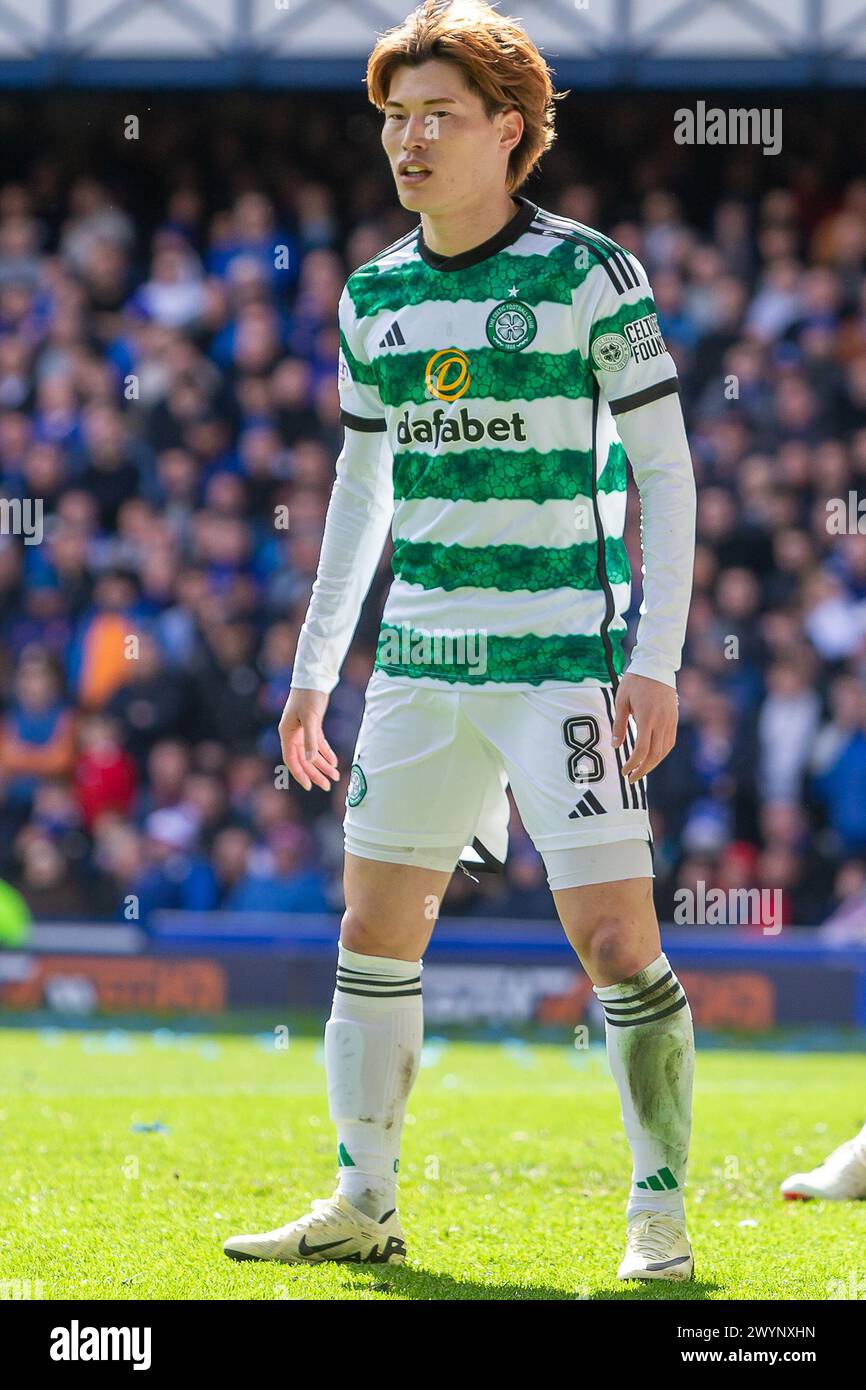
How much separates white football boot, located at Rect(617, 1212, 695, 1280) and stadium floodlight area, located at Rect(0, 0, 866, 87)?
1080cm

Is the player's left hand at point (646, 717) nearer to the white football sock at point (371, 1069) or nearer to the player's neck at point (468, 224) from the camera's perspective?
the white football sock at point (371, 1069)

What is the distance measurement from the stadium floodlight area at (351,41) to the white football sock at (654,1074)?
10565 millimetres

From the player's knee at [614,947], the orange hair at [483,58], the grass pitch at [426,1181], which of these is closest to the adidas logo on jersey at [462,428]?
the orange hair at [483,58]

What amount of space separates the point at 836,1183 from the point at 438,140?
2879 mm

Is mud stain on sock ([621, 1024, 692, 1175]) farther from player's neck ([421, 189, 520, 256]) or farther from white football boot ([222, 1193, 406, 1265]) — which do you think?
player's neck ([421, 189, 520, 256])

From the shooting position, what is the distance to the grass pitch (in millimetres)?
3861

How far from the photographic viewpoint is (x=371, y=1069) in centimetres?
411

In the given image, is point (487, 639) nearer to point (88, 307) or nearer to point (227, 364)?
point (227, 364)

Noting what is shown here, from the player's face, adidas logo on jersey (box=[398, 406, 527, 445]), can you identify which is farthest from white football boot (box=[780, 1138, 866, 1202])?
the player's face

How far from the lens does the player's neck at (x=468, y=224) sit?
4035 mm

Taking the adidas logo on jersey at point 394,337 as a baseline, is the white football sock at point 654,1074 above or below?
below

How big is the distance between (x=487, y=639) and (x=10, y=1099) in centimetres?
359

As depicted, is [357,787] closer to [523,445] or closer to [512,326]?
[523,445]

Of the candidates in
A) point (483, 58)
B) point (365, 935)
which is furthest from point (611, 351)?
point (365, 935)
